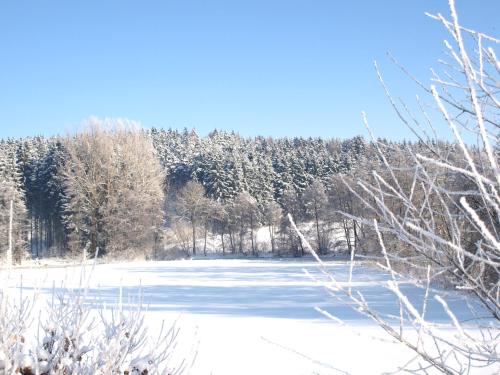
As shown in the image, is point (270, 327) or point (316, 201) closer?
point (270, 327)

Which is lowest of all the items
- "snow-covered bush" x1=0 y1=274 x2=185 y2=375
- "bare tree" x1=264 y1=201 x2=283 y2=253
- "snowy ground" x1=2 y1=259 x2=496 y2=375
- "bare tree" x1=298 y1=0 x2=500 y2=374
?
"snowy ground" x1=2 y1=259 x2=496 y2=375

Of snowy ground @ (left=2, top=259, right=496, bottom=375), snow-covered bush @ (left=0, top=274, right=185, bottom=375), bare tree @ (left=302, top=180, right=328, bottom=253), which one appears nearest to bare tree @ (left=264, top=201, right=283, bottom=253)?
bare tree @ (left=302, top=180, right=328, bottom=253)

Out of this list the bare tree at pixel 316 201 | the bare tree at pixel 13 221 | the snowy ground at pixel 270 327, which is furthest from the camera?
the bare tree at pixel 316 201

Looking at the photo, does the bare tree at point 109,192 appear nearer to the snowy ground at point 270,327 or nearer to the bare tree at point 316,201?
the bare tree at point 316,201

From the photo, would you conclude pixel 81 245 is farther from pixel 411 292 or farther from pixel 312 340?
pixel 312 340

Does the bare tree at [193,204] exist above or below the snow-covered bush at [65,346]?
above

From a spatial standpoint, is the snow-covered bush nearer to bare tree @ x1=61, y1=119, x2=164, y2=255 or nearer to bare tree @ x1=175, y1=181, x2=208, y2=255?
bare tree @ x1=61, y1=119, x2=164, y2=255

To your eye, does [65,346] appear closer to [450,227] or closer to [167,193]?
[450,227]

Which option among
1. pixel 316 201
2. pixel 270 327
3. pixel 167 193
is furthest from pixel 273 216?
pixel 270 327

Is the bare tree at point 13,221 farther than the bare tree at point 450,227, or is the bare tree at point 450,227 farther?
the bare tree at point 13,221

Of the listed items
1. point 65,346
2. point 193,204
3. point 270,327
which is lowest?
point 270,327

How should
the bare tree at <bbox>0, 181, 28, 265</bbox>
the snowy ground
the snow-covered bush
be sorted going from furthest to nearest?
the bare tree at <bbox>0, 181, 28, 265</bbox> < the snowy ground < the snow-covered bush

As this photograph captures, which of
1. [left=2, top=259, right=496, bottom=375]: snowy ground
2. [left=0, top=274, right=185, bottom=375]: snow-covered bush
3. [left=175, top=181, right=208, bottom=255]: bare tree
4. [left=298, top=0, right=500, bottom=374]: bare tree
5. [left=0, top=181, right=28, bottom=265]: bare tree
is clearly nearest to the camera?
[left=298, top=0, right=500, bottom=374]: bare tree

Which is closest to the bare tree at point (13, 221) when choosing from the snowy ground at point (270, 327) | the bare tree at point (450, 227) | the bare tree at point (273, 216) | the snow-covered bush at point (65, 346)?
the bare tree at point (273, 216)
